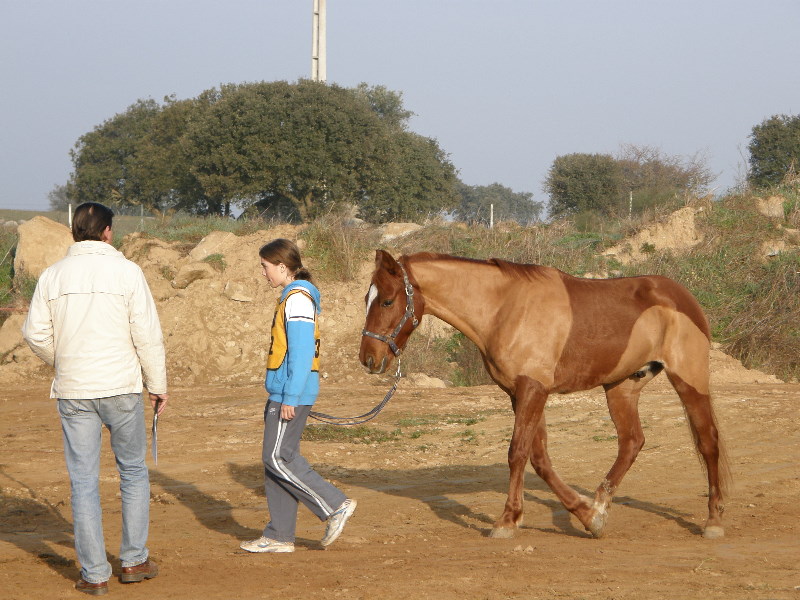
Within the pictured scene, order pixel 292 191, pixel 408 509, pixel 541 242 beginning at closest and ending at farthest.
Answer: pixel 408 509
pixel 541 242
pixel 292 191

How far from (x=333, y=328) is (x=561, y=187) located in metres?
26.3

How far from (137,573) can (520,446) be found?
266 cm

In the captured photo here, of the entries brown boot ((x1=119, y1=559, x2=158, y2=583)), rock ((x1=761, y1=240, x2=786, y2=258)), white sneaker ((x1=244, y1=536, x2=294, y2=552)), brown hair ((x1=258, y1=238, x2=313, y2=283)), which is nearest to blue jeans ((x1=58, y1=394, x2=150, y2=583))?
brown boot ((x1=119, y1=559, x2=158, y2=583))

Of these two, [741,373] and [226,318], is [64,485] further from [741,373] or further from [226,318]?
[741,373]

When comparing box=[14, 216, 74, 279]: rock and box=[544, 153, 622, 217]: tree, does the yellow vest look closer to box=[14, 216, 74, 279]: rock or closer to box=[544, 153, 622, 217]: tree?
box=[14, 216, 74, 279]: rock

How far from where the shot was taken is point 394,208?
139 ft

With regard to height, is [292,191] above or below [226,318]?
above

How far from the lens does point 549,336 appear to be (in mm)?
6453

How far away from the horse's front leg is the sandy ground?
0.14 metres

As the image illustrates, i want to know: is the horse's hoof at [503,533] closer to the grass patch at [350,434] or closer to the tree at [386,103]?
the grass patch at [350,434]

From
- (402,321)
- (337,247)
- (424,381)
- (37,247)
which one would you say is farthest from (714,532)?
(37,247)

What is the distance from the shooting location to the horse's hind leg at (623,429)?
6789 millimetres

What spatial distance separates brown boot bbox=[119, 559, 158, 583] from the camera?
5141mm

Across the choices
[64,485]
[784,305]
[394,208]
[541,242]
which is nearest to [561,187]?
[394,208]
